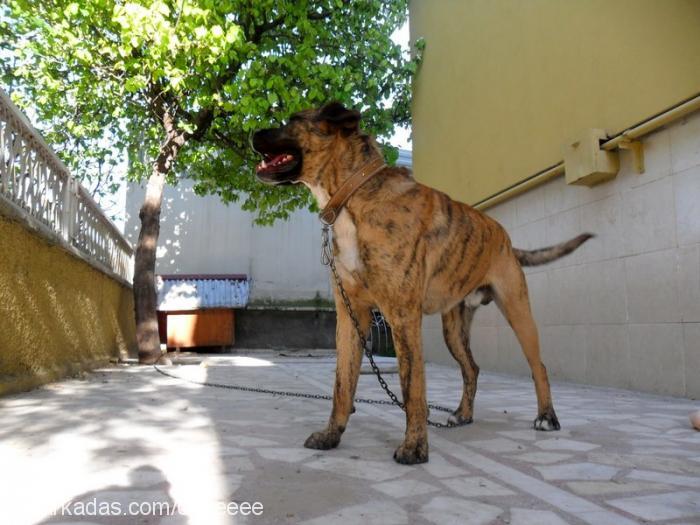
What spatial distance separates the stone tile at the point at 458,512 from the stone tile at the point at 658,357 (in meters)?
3.74

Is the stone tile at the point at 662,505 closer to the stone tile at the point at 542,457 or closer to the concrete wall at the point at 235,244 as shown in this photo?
the stone tile at the point at 542,457

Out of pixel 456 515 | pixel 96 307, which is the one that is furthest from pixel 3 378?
pixel 456 515

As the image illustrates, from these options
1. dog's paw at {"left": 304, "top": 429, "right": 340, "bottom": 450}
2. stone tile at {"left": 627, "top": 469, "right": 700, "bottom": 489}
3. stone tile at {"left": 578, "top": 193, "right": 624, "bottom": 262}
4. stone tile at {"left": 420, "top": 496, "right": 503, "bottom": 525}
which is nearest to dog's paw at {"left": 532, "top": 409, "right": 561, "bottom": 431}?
stone tile at {"left": 627, "top": 469, "right": 700, "bottom": 489}

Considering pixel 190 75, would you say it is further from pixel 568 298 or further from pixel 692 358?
pixel 692 358

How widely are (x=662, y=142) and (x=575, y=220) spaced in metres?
1.35

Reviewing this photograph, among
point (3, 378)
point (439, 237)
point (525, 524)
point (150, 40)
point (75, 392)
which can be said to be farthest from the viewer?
point (150, 40)

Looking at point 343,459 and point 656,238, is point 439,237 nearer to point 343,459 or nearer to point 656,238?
point 343,459

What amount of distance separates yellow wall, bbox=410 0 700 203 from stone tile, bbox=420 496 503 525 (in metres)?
4.22

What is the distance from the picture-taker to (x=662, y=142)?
16.4 ft

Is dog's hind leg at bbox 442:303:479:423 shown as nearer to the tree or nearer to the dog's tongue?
the dog's tongue

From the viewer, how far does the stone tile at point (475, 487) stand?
209 cm

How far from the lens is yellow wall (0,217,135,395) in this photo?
14.5 ft

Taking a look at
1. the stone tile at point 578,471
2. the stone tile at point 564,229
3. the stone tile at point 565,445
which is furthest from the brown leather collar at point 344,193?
the stone tile at point 564,229

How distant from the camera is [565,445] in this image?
2.97 metres
